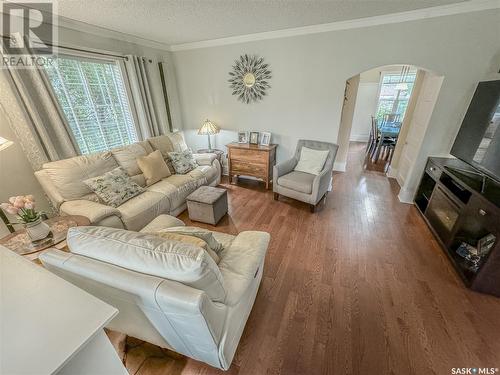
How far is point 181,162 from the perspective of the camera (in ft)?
10.2

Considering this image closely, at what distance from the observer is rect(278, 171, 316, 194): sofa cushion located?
8.95ft

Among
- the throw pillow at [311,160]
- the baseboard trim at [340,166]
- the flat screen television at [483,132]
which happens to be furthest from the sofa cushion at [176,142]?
the flat screen television at [483,132]

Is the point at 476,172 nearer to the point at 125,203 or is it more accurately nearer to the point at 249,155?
the point at 249,155

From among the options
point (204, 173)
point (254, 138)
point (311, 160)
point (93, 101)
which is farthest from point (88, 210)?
point (311, 160)

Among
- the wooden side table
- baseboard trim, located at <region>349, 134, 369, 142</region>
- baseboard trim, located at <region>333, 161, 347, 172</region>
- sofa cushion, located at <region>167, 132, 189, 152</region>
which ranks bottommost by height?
baseboard trim, located at <region>333, 161, 347, 172</region>

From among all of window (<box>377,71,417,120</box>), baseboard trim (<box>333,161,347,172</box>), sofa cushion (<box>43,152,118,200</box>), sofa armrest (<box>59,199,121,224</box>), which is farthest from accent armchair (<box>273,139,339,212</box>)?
window (<box>377,71,417,120</box>)

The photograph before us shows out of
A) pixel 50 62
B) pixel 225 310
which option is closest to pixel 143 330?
pixel 225 310

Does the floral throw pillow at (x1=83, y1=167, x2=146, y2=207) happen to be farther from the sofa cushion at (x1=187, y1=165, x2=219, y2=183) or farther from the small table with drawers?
the small table with drawers

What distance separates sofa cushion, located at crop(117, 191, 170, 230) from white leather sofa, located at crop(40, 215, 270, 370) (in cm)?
104

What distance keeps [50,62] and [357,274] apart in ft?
13.5

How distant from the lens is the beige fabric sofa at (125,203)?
2.02 m

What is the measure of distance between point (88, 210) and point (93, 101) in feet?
6.18

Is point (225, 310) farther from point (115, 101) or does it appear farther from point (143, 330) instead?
point (115, 101)

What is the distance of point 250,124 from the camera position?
379 cm
